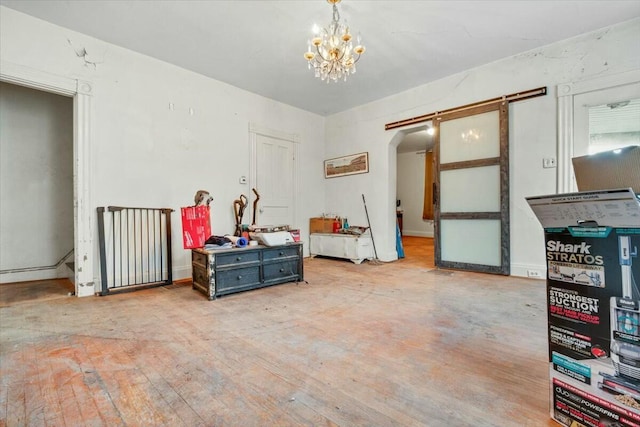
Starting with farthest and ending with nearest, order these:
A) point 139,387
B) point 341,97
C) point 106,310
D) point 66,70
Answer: point 341,97 → point 66,70 → point 106,310 → point 139,387

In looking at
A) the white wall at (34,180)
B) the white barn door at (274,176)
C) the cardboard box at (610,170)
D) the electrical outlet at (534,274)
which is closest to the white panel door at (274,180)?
the white barn door at (274,176)

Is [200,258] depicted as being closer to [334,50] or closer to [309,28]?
[334,50]

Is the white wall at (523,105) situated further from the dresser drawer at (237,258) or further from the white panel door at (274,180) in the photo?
the dresser drawer at (237,258)

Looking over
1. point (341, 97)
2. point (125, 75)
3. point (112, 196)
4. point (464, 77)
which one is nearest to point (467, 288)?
point (464, 77)

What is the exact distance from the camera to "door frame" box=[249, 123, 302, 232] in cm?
489

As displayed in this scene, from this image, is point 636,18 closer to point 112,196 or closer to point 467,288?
point 467,288

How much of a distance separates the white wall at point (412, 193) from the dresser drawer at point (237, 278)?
7.18 meters

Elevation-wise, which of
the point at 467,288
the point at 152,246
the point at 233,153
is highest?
the point at 233,153

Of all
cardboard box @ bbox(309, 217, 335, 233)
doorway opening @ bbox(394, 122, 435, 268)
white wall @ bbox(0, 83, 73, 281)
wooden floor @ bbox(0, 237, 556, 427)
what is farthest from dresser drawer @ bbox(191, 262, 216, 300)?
doorway opening @ bbox(394, 122, 435, 268)

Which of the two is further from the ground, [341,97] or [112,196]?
[341,97]

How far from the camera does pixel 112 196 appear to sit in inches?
136

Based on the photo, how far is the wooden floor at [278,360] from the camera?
1274 mm

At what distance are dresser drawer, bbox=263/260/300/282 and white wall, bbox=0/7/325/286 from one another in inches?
55.3

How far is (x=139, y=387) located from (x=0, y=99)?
4823mm
